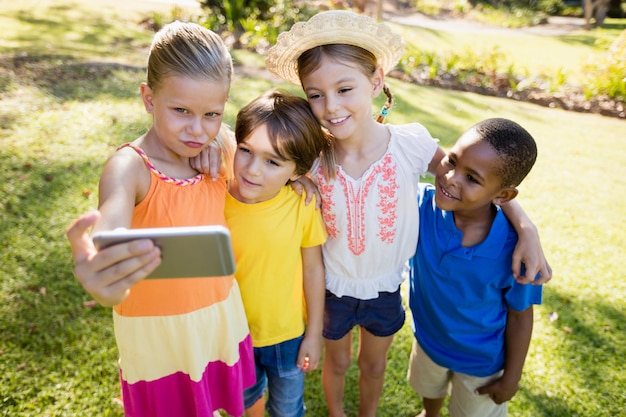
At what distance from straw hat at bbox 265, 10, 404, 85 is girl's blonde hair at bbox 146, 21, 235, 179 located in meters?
0.32

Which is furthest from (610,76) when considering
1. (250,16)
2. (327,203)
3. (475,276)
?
(327,203)

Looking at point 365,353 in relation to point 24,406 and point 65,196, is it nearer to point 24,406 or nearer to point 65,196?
point 24,406

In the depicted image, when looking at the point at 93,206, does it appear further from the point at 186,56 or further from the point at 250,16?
the point at 250,16

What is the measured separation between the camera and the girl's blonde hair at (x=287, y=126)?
5.31ft

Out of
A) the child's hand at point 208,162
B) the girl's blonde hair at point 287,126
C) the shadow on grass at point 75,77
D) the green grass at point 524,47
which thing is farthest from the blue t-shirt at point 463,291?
the green grass at point 524,47

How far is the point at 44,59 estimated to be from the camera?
6.32 m

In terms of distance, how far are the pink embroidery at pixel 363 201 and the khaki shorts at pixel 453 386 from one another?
0.74 meters

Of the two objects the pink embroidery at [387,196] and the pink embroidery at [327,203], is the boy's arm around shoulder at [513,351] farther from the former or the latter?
the pink embroidery at [327,203]

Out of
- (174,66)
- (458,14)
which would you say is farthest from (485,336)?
(458,14)

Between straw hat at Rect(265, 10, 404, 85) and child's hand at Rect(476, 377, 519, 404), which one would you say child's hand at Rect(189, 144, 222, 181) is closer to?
straw hat at Rect(265, 10, 404, 85)

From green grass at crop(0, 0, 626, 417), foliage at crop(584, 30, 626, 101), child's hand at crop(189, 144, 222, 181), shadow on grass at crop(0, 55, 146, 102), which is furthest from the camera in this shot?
foliage at crop(584, 30, 626, 101)

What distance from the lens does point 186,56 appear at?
142 cm

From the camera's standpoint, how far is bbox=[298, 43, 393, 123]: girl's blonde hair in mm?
1707

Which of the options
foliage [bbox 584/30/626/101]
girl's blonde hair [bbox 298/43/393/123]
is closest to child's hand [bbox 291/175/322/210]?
girl's blonde hair [bbox 298/43/393/123]
